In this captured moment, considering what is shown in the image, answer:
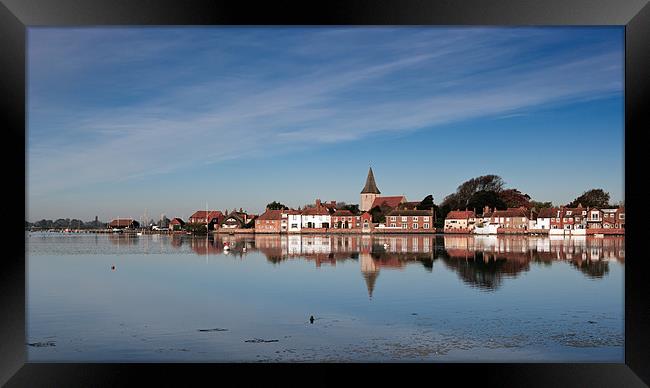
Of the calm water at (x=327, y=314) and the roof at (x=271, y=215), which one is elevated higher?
the roof at (x=271, y=215)

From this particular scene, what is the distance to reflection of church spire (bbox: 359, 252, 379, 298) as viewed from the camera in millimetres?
14319

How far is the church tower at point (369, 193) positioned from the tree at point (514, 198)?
45.4 ft

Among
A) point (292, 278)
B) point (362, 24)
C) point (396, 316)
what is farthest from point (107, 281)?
point (362, 24)

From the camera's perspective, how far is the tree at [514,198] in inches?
2030

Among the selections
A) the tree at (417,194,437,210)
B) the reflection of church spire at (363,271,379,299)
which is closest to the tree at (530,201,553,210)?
the tree at (417,194,437,210)

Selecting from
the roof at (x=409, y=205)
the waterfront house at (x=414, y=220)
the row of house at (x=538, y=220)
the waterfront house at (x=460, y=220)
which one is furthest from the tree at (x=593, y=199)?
the roof at (x=409, y=205)

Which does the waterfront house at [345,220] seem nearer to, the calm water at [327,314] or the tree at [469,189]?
the tree at [469,189]

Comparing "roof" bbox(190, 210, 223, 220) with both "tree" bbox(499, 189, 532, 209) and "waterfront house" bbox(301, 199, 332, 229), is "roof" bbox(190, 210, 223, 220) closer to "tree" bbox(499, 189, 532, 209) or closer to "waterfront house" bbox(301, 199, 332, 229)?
"waterfront house" bbox(301, 199, 332, 229)

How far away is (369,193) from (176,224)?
729 inches

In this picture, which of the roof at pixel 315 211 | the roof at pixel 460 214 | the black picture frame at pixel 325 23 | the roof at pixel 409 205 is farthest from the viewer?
the roof at pixel 409 205

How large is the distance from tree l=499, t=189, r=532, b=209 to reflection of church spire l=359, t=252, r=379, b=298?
1190 inches

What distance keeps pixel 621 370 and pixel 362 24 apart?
2.92 meters

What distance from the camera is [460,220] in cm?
5219

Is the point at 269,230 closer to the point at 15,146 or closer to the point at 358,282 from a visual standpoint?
the point at 358,282
